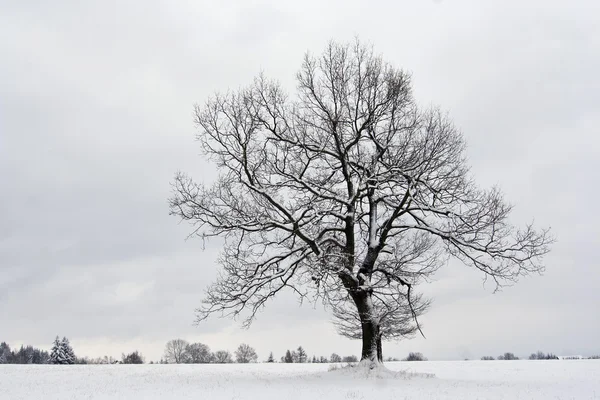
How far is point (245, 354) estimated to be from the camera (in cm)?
10256

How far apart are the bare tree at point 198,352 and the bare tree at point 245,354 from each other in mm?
5851

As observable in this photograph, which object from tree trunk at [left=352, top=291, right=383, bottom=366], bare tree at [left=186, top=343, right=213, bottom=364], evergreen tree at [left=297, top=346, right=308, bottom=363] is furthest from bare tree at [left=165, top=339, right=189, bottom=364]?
tree trunk at [left=352, top=291, right=383, bottom=366]

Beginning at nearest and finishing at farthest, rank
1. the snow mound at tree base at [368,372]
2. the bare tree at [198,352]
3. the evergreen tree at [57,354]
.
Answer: the snow mound at tree base at [368,372]
the evergreen tree at [57,354]
the bare tree at [198,352]

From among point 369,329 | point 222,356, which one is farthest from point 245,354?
point 369,329

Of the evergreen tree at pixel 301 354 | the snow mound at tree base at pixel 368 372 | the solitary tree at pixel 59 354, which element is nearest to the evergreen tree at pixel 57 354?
the solitary tree at pixel 59 354

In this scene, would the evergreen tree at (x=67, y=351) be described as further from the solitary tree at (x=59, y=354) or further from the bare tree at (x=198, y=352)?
the bare tree at (x=198, y=352)

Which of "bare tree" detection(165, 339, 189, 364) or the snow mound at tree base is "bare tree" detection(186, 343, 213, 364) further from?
the snow mound at tree base

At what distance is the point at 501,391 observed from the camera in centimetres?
1508

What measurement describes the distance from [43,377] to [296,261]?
12.8 m

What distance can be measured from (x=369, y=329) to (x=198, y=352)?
89.8 metres

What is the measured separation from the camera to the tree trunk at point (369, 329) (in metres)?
19.3

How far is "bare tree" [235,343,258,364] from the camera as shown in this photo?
330 feet

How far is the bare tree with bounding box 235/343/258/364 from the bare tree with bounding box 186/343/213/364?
5851 mm

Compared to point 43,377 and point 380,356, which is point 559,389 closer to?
point 380,356
